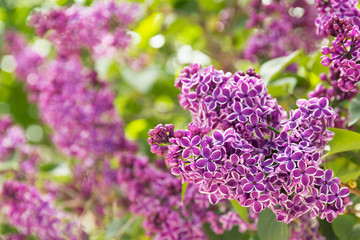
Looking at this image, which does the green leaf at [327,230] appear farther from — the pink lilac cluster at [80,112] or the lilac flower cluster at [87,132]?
the pink lilac cluster at [80,112]

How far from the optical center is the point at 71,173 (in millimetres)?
1975

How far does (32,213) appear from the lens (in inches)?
61.6

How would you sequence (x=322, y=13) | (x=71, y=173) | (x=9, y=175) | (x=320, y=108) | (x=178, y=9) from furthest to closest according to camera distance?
(x=178, y=9), (x=71, y=173), (x=9, y=175), (x=322, y=13), (x=320, y=108)

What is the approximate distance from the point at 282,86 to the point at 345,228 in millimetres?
361

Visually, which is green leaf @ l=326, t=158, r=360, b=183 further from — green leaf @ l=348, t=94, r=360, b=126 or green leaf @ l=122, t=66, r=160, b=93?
green leaf @ l=122, t=66, r=160, b=93

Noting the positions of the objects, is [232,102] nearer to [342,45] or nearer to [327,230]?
[342,45]

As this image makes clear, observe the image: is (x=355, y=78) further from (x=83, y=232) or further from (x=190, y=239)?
(x=83, y=232)

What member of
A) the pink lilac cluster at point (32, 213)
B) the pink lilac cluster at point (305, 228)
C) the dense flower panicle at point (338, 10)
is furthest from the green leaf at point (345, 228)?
the pink lilac cluster at point (32, 213)

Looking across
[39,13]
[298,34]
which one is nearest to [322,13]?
[298,34]

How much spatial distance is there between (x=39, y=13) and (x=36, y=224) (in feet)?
2.62

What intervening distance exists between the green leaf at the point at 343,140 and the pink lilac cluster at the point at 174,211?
34 cm

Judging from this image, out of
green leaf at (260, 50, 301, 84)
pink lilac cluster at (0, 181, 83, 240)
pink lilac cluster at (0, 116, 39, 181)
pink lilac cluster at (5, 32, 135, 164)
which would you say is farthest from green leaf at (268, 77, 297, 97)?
pink lilac cluster at (0, 116, 39, 181)

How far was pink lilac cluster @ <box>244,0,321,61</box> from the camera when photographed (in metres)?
1.64

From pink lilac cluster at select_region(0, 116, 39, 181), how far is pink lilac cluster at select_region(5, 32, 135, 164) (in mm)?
145
